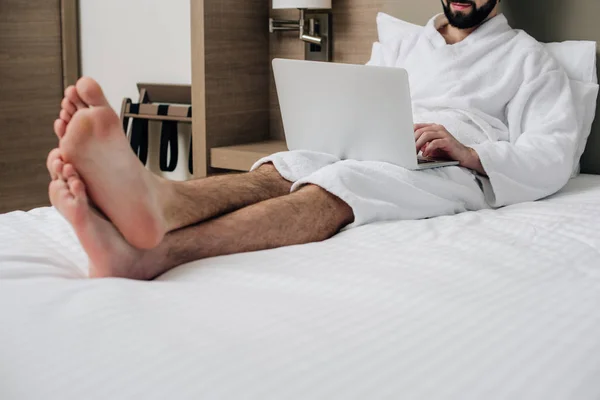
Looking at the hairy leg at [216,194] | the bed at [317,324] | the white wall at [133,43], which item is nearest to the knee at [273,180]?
the hairy leg at [216,194]

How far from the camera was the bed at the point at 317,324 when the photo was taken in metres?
0.77

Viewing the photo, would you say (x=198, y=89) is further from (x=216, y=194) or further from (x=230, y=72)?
(x=216, y=194)

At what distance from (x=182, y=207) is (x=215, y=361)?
1.74 ft

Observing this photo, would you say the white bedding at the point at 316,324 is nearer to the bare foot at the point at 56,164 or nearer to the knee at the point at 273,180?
the bare foot at the point at 56,164

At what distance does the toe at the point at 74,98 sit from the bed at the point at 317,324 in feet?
0.79

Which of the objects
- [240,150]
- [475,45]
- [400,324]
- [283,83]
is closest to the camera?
[400,324]

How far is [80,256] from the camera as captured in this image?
1.29 meters

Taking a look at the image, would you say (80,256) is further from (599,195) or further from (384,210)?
(599,195)

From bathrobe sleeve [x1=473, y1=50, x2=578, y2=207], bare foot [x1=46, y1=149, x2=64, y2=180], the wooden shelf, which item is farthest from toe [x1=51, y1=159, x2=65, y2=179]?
the wooden shelf

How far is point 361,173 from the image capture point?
1552mm

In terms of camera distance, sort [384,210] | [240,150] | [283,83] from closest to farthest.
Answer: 1. [384,210]
2. [283,83]
3. [240,150]

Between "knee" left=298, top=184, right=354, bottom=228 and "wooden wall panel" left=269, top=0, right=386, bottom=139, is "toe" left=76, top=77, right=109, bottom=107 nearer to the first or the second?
"knee" left=298, top=184, right=354, bottom=228

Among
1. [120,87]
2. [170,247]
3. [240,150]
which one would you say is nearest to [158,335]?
[170,247]

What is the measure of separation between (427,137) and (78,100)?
32.7 inches
